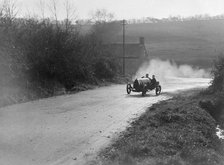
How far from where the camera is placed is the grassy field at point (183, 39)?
92250 mm

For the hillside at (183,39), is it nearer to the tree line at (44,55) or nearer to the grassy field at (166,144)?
the tree line at (44,55)

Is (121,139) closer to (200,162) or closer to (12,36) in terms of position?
(200,162)

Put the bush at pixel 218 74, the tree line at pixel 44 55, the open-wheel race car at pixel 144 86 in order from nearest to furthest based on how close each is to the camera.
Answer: the tree line at pixel 44 55 < the bush at pixel 218 74 < the open-wheel race car at pixel 144 86

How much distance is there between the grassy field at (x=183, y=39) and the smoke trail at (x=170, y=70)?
8.89ft

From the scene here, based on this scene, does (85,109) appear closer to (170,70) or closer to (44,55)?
(44,55)

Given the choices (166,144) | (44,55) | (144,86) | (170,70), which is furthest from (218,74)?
(170,70)

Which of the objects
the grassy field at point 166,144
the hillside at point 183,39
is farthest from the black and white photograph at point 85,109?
the hillside at point 183,39

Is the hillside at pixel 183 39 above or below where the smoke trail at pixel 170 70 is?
above

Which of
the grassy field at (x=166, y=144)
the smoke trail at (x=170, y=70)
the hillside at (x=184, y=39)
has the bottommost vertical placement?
the smoke trail at (x=170, y=70)

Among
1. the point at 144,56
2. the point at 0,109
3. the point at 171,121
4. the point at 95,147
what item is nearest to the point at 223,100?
the point at 171,121

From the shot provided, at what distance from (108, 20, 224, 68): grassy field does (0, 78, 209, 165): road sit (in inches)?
2465

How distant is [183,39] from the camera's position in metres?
107

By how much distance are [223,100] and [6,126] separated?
13746 millimetres

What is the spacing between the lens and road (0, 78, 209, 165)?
38.2 ft
